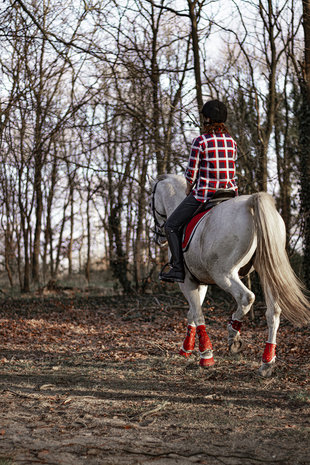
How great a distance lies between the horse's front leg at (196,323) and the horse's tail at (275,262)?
1.13 metres

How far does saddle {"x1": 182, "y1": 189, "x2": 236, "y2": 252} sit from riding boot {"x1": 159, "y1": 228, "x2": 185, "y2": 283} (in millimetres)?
98

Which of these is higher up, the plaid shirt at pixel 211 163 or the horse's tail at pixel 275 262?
the plaid shirt at pixel 211 163

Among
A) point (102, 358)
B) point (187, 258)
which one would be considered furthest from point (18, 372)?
point (187, 258)

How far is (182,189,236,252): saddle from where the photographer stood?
621cm

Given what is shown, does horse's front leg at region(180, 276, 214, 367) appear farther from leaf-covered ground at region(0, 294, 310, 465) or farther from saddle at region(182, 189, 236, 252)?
saddle at region(182, 189, 236, 252)

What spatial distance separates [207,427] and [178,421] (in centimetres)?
29

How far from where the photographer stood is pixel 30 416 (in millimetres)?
4625

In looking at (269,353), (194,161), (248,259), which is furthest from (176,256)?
(269,353)

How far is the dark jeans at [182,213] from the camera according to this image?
20.9 feet

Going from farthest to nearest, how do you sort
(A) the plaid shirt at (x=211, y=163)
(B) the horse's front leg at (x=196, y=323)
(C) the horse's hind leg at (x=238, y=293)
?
1. (B) the horse's front leg at (x=196, y=323)
2. (A) the plaid shirt at (x=211, y=163)
3. (C) the horse's hind leg at (x=238, y=293)

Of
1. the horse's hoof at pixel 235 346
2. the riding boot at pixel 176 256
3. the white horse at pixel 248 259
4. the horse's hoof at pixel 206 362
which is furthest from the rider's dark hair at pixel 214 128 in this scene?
the horse's hoof at pixel 206 362

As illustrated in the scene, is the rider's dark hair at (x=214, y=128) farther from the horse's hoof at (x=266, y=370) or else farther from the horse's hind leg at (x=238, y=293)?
the horse's hoof at (x=266, y=370)

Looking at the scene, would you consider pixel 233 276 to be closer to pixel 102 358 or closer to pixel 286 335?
pixel 102 358

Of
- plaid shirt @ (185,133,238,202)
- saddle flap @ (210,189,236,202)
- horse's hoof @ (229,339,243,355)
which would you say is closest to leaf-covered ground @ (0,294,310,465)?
horse's hoof @ (229,339,243,355)
